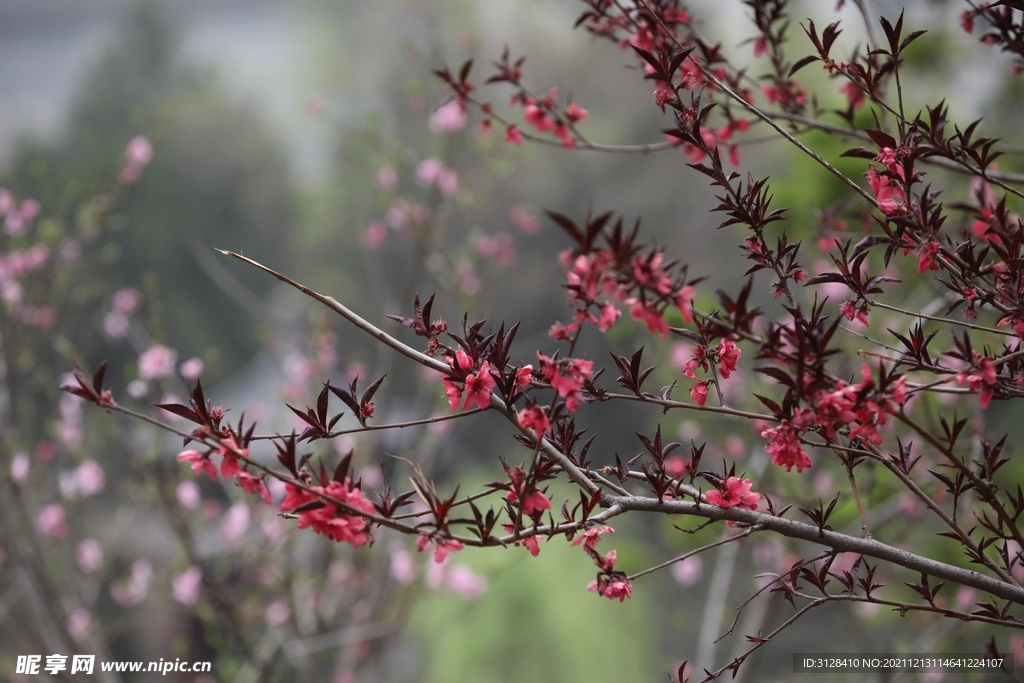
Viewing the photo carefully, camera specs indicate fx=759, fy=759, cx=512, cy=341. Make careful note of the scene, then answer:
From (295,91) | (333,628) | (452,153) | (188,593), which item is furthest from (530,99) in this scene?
(295,91)

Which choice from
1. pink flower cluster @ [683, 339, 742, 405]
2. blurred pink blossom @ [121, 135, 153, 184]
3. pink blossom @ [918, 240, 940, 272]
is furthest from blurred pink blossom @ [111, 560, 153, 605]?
pink blossom @ [918, 240, 940, 272]

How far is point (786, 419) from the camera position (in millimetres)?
515

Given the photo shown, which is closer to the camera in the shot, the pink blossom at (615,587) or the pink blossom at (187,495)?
the pink blossom at (615,587)

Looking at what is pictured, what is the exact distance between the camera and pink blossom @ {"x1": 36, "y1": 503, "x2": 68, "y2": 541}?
82.2 inches

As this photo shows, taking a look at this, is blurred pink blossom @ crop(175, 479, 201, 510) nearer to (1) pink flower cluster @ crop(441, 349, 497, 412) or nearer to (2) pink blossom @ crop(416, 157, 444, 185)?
(2) pink blossom @ crop(416, 157, 444, 185)

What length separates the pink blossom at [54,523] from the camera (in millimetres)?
2088

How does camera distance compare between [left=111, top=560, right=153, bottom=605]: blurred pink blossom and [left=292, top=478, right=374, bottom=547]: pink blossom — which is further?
A: [left=111, top=560, right=153, bottom=605]: blurred pink blossom

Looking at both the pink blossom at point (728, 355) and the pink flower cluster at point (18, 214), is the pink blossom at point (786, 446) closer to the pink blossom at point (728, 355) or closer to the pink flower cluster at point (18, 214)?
the pink blossom at point (728, 355)

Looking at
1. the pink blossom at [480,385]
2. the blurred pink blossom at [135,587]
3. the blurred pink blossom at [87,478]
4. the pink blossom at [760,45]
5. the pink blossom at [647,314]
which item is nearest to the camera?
the pink blossom at [647,314]

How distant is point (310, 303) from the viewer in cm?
282

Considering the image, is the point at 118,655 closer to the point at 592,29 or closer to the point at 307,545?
the point at 307,545

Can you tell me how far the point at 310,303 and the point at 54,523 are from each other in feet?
3.59

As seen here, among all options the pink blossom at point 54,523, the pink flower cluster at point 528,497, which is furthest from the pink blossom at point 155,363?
the pink flower cluster at point 528,497

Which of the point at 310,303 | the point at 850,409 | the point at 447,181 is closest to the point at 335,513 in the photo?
the point at 850,409
